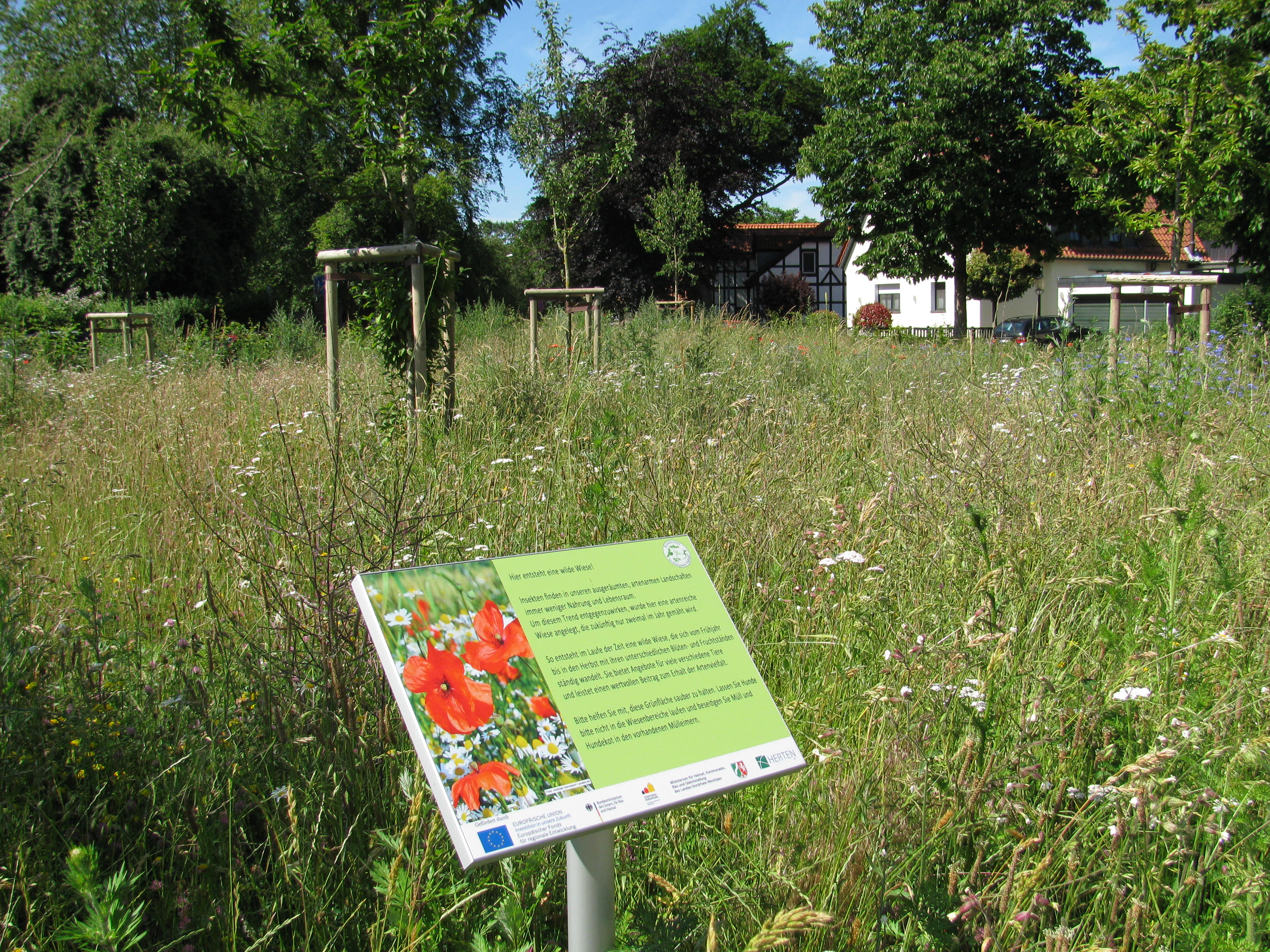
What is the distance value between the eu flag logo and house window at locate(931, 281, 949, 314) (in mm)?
41760

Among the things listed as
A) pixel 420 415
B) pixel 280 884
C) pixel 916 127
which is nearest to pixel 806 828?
pixel 280 884

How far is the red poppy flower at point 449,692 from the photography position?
3.66ft

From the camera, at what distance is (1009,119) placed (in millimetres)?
23156

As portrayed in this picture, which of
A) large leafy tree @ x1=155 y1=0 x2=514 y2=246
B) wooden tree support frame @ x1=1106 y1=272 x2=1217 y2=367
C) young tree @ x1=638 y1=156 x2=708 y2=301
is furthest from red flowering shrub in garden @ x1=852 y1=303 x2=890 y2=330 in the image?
large leafy tree @ x1=155 y1=0 x2=514 y2=246

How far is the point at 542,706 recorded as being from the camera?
118 cm

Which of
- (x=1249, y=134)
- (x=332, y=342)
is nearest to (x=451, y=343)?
(x=332, y=342)

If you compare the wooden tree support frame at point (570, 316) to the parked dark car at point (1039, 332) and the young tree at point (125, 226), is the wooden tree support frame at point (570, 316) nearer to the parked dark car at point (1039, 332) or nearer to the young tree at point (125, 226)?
the parked dark car at point (1039, 332)

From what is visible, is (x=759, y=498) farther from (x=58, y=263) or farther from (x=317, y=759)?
(x=58, y=263)

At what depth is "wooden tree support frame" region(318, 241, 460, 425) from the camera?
5.07m

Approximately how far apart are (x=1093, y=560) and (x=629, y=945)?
2.09m

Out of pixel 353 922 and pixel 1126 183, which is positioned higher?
pixel 1126 183

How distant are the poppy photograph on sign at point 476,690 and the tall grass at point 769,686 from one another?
350mm

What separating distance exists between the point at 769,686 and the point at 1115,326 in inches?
222

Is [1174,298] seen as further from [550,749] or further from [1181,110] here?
[550,749]
